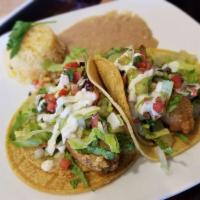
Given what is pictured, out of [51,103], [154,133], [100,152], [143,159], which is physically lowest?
[143,159]

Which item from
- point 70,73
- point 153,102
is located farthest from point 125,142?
point 70,73

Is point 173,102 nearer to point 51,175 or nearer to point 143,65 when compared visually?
point 143,65

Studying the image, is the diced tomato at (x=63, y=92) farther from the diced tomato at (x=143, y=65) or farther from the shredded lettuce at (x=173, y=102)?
the shredded lettuce at (x=173, y=102)

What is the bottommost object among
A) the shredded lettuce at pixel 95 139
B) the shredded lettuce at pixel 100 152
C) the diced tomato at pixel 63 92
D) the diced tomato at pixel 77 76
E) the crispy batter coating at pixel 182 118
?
the crispy batter coating at pixel 182 118

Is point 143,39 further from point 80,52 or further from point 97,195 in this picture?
point 97,195

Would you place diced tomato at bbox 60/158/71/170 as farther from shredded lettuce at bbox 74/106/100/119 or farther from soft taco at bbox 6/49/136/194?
shredded lettuce at bbox 74/106/100/119

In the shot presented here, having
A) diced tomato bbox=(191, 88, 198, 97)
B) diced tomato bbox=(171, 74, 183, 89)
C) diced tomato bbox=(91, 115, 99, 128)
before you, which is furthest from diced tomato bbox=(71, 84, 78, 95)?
diced tomato bbox=(191, 88, 198, 97)

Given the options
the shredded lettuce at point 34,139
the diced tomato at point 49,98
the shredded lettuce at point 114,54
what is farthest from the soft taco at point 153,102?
the shredded lettuce at point 34,139
